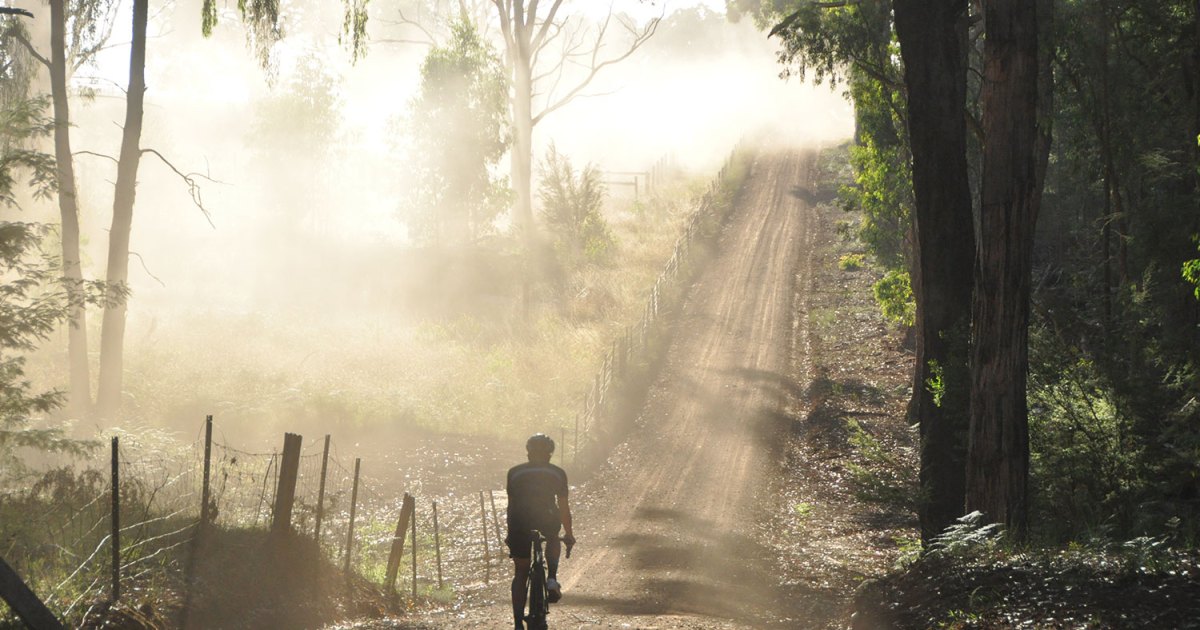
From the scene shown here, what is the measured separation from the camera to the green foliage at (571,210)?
44406 mm

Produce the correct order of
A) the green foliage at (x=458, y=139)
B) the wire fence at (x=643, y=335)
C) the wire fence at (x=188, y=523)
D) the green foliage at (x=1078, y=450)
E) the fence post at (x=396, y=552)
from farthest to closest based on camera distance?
the green foliage at (x=458, y=139) → the wire fence at (x=643, y=335) → the fence post at (x=396, y=552) → the green foliage at (x=1078, y=450) → the wire fence at (x=188, y=523)

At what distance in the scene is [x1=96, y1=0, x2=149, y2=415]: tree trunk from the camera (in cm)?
2194

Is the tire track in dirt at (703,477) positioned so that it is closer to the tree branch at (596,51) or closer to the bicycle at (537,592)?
the bicycle at (537,592)

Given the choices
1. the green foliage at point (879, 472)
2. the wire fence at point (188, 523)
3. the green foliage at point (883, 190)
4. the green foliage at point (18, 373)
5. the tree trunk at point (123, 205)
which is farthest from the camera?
the green foliage at point (883, 190)

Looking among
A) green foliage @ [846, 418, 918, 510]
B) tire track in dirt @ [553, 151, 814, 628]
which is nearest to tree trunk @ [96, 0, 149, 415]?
tire track in dirt @ [553, 151, 814, 628]

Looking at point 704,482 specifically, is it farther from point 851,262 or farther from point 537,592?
point 851,262

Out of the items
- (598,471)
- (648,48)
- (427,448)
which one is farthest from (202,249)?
(648,48)

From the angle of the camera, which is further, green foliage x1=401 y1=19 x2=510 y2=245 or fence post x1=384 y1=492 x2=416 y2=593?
green foliage x1=401 y1=19 x2=510 y2=245

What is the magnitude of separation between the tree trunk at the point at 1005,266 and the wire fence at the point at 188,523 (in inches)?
289

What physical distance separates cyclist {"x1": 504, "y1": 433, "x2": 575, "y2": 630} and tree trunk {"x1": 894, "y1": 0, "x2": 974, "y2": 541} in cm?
526

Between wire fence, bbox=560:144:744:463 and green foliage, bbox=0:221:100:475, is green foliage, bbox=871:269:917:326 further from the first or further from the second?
green foliage, bbox=0:221:100:475

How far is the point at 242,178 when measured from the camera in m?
72.1

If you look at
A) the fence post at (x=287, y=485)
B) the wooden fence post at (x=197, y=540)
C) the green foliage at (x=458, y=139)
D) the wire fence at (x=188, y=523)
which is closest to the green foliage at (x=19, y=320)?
the wire fence at (x=188, y=523)

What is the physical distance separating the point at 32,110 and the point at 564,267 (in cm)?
3037
